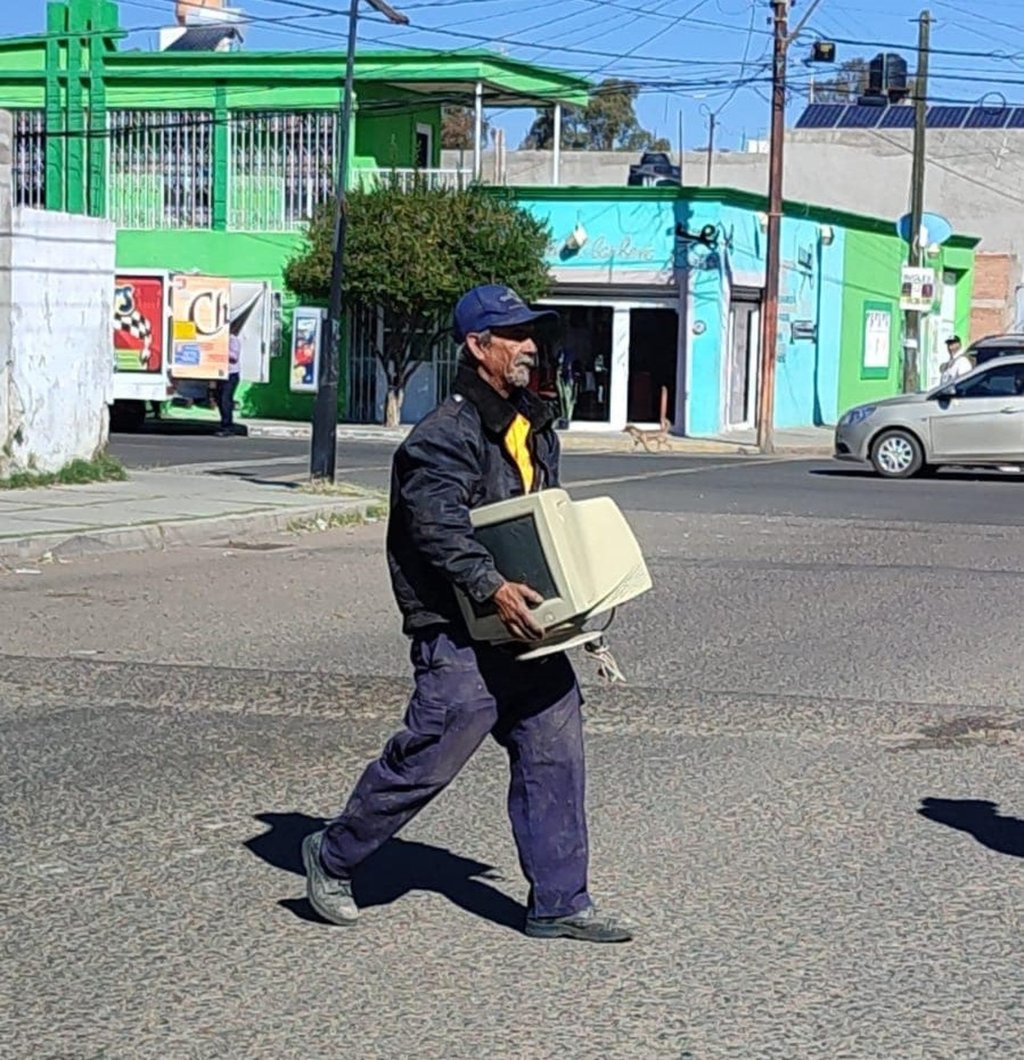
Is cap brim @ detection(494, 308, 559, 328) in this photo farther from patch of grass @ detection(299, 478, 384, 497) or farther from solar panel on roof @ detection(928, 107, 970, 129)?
solar panel on roof @ detection(928, 107, 970, 129)

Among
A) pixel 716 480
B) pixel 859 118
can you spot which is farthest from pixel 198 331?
pixel 859 118

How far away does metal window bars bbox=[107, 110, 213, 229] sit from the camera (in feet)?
124

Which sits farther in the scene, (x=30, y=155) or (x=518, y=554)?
(x=30, y=155)

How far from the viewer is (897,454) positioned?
25812mm

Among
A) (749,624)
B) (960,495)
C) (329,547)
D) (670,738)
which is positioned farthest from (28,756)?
(960,495)

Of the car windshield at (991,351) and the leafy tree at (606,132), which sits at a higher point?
the leafy tree at (606,132)

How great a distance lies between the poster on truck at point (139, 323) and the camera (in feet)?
103

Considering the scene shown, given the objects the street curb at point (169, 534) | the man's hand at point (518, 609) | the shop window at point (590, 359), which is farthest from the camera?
the shop window at point (590, 359)

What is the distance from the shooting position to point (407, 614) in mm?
5645

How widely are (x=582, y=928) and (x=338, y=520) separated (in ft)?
43.3

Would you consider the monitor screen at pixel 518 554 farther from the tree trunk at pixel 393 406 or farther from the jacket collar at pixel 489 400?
the tree trunk at pixel 393 406

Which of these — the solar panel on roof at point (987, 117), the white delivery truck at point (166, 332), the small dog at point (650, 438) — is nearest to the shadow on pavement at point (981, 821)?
the small dog at point (650, 438)

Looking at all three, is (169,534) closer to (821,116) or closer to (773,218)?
(773,218)

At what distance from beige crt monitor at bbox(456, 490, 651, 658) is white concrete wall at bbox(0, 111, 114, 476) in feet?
47.8
